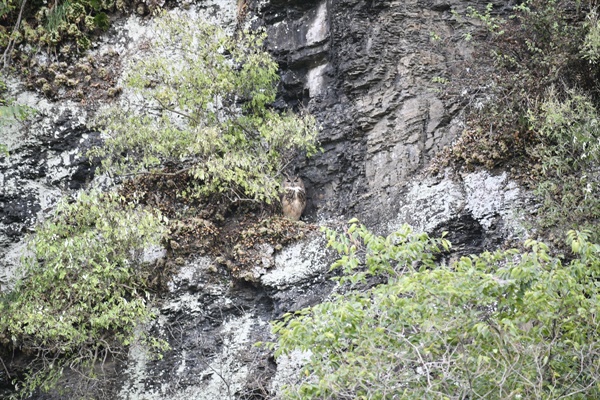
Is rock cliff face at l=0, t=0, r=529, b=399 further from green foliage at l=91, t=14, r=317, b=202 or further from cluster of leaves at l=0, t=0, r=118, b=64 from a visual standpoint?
Answer: cluster of leaves at l=0, t=0, r=118, b=64

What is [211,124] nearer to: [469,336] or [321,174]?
[321,174]

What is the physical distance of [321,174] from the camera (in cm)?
1005

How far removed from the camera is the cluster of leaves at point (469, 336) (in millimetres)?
4945

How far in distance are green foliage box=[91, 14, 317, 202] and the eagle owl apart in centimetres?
18

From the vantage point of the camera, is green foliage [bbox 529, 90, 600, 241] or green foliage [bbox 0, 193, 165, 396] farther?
green foliage [bbox 0, 193, 165, 396]

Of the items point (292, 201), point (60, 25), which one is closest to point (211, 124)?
point (292, 201)

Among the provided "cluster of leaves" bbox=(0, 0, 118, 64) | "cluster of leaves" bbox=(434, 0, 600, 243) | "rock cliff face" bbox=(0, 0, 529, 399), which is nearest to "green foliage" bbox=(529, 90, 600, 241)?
"cluster of leaves" bbox=(434, 0, 600, 243)

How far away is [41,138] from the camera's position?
1102 cm

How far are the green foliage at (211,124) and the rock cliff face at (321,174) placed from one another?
55cm

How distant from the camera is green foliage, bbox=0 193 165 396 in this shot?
8.58 m

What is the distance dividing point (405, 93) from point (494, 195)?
2.19 m

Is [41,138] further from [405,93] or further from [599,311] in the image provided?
[599,311]

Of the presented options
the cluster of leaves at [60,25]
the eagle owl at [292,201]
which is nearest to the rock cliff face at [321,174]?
the eagle owl at [292,201]

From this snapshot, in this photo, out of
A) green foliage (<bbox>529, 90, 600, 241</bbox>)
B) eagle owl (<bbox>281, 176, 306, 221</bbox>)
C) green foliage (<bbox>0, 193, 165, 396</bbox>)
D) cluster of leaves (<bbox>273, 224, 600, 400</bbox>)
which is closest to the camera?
cluster of leaves (<bbox>273, 224, 600, 400</bbox>)
